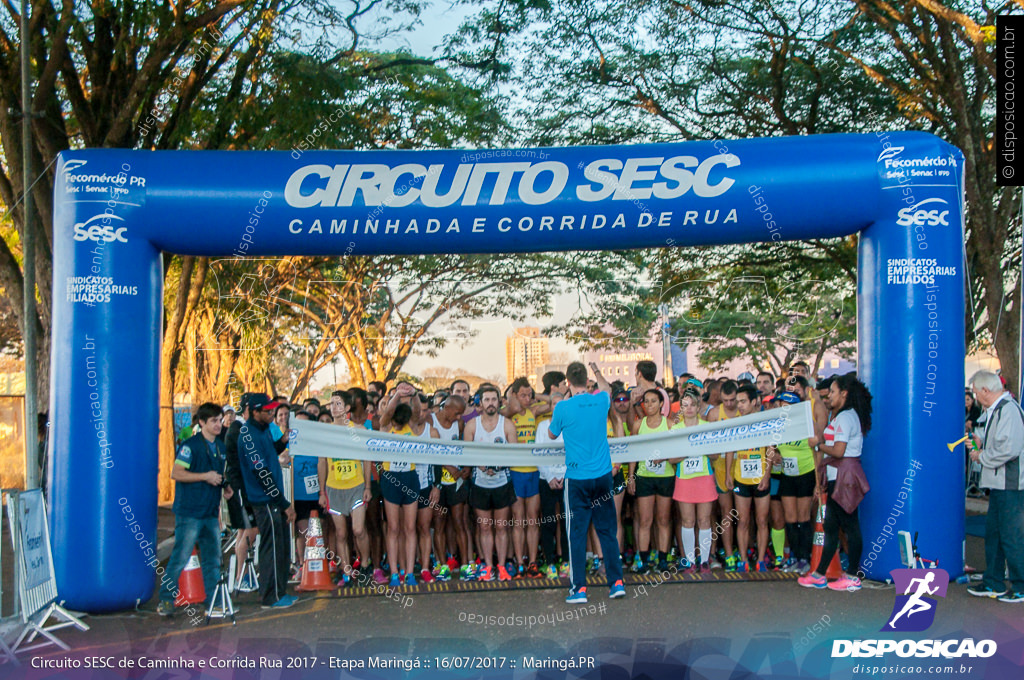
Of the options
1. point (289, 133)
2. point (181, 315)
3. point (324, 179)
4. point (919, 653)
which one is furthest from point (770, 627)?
point (181, 315)

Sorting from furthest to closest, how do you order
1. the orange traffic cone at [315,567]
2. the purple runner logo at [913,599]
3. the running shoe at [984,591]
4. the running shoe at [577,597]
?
the orange traffic cone at [315,567]
the running shoe at [577,597]
the running shoe at [984,591]
the purple runner logo at [913,599]

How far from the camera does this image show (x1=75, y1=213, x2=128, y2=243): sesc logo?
6.64 meters

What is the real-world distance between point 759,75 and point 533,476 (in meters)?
8.63

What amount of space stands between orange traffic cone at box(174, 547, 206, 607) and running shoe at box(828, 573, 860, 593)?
495cm

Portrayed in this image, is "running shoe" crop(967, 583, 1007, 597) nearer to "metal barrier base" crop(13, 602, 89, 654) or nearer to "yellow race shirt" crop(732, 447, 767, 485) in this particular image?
"yellow race shirt" crop(732, 447, 767, 485)

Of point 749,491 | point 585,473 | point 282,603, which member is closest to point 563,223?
point 585,473

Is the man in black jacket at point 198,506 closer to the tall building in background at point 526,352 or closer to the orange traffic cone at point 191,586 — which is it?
the orange traffic cone at point 191,586

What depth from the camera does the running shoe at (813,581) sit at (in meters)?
6.91

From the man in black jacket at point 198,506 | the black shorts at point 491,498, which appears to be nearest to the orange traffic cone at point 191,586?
the man in black jacket at point 198,506

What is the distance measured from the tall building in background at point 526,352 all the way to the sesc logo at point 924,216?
595 centimetres

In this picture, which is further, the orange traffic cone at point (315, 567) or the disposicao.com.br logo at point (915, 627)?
the orange traffic cone at point (315, 567)

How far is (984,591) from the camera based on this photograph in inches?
256

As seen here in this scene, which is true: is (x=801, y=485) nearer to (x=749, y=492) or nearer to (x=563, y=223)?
(x=749, y=492)

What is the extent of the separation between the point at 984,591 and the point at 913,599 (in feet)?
5.17
